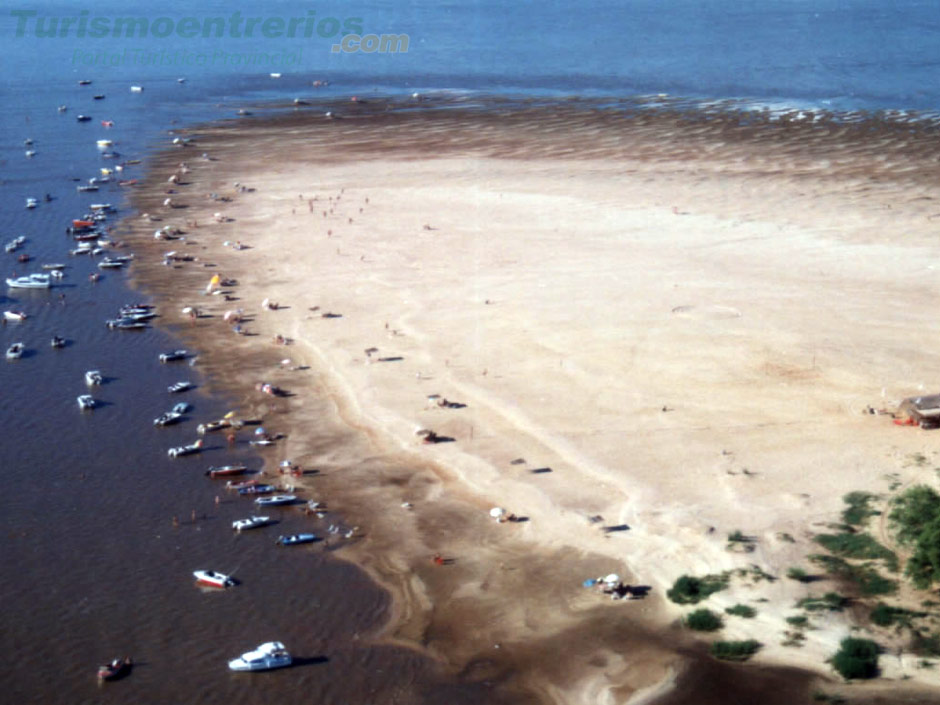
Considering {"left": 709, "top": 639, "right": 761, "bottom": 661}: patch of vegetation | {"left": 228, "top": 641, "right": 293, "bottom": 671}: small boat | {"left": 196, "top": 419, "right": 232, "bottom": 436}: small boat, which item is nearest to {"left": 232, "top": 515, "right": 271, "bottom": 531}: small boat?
{"left": 228, "top": 641, "right": 293, "bottom": 671}: small boat

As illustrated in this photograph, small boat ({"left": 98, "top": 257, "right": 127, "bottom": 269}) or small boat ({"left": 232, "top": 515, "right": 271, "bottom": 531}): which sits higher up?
small boat ({"left": 98, "top": 257, "right": 127, "bottom": 269})

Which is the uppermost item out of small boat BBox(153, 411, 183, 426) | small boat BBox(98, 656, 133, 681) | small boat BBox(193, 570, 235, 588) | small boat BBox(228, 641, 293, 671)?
small boat BBox(153, 411, 183, 426)

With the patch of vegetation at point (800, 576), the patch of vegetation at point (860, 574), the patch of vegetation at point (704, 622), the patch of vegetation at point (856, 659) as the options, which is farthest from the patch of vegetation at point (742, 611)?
the patch of vegetation at point (860, 574)

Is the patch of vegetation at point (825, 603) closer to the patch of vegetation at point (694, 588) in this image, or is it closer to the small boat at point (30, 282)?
the patch of vegetation at point (694, 588)

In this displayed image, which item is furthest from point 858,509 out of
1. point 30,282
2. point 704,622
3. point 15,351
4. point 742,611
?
point 30,282

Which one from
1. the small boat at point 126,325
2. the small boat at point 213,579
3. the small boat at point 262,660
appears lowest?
the small boat at point 262,660

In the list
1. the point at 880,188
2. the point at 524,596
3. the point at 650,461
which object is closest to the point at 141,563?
the point at 524,596

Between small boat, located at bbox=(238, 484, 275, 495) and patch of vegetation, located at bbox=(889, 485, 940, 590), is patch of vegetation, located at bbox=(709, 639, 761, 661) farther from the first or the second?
small boat, located at bbox=(238, 484, 275, 495)

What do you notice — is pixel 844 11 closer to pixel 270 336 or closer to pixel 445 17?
pixel 445 17
